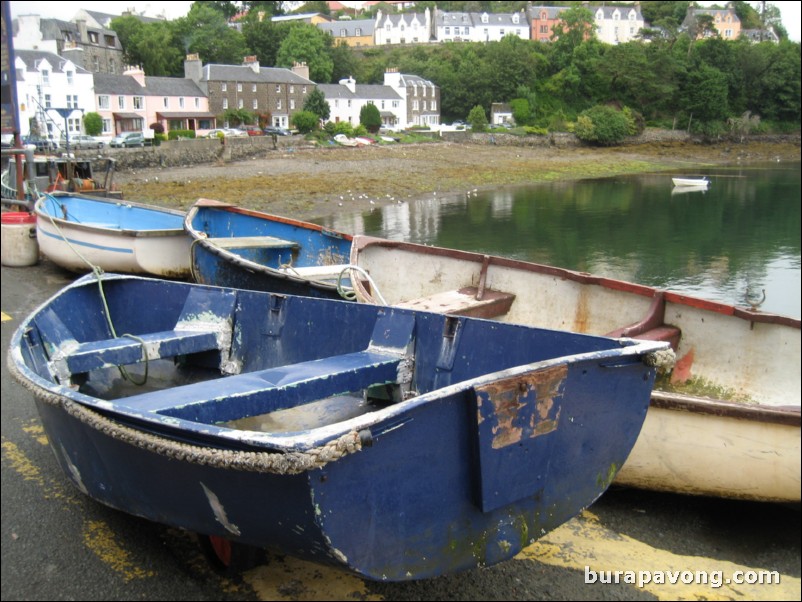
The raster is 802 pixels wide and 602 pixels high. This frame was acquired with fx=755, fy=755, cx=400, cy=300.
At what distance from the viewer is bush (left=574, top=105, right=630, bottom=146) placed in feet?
228

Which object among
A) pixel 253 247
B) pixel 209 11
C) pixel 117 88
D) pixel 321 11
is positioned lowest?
pixel 253 247

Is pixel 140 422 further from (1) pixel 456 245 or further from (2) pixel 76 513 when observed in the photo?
(1) pixel 456 245

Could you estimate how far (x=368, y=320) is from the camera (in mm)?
5453

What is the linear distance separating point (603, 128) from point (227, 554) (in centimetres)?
7057

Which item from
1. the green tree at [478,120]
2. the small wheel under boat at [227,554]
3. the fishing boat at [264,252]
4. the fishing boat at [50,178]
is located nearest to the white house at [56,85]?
the fishing boat at [50,178]

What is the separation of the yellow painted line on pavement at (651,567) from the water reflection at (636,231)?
934 centimetres

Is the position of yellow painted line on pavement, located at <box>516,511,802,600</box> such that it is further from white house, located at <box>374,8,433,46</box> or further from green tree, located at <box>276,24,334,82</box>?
white house, located at <box>374,8,433,46</box>

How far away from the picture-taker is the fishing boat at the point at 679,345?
563 cm

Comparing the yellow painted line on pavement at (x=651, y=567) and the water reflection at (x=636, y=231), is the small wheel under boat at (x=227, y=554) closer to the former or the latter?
the yellow painted line on pavement at (x=651, y=567)

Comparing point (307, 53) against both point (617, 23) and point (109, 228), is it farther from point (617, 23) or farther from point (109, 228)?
point (109, 228)

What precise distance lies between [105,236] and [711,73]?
3230 inches

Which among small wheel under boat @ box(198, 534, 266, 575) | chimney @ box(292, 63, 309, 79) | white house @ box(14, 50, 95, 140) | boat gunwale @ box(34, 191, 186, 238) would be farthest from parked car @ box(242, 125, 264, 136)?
small wheel under boat @ box(198, 534, 266, 575)

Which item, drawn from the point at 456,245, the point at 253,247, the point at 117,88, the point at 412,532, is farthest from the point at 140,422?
the point at 117,88

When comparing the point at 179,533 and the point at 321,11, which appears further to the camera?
the point at 321,11
